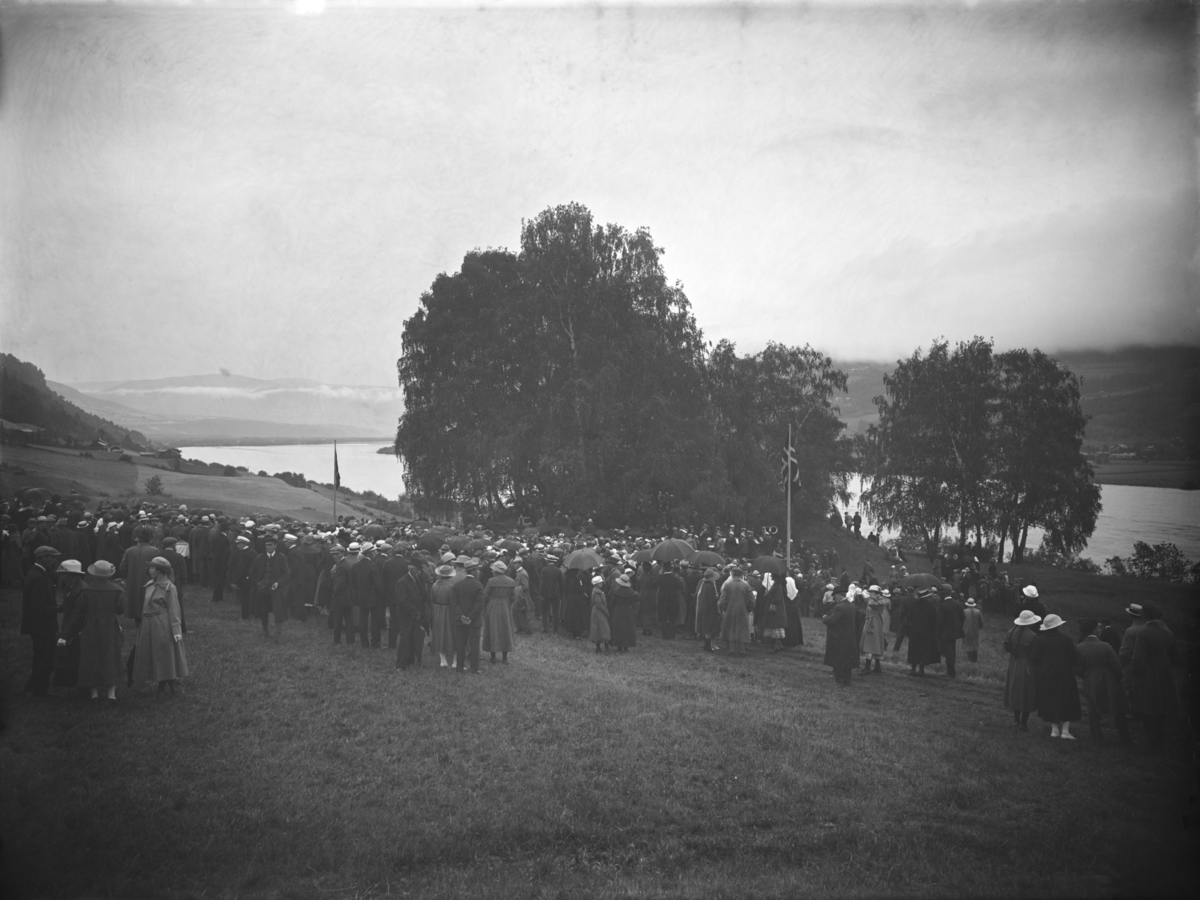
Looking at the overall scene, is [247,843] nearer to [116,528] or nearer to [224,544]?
[224,544]

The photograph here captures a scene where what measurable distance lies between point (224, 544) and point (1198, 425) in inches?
800

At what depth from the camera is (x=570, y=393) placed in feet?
112

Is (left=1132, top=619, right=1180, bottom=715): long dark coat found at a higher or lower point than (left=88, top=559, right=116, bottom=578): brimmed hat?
lower

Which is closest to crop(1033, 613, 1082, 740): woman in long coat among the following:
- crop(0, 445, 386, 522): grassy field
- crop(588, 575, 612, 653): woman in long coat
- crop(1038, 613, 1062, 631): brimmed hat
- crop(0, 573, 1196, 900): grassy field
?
crop(1038, 613, 1062, 631): brimmed hat

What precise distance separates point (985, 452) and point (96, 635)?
133 ft

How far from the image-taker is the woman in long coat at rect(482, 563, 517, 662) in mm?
14188

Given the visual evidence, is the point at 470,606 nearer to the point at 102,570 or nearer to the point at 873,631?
the point at 102,570

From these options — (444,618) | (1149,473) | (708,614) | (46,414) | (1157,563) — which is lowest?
(1157,563)

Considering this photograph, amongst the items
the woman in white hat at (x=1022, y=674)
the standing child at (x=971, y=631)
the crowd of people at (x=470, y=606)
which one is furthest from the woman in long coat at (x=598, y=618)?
the standing child at (x=971, y=631)

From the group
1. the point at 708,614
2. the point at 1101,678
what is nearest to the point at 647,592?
the point at 708,614

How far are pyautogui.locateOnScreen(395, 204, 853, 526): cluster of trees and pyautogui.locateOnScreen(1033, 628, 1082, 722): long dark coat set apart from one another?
2334cm

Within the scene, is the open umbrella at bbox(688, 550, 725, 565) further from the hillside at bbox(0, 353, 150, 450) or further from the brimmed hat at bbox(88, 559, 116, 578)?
the hillside at bbox(0, 353, 150, 450)

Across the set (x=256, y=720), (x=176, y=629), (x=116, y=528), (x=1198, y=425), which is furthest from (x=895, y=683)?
(x=116, y=528)

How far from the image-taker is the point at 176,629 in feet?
34.6
